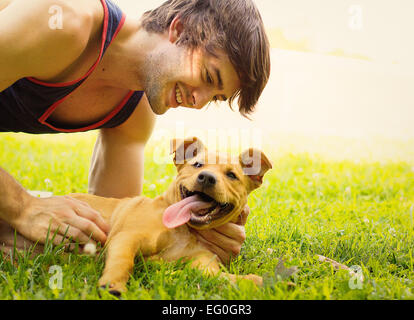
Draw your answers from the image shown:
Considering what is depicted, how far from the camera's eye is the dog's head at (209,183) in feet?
8.40

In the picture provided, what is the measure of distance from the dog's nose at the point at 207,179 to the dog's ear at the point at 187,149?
0.39m

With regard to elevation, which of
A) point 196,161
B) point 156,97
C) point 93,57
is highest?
point 93,57

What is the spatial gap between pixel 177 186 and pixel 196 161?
0.64 feet

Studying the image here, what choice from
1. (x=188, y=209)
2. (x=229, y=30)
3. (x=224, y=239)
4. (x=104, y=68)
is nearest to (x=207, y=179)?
(x=188, y=209)

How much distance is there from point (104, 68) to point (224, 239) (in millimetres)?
1454

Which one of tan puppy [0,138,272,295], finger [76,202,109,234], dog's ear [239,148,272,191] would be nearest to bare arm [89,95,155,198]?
tan puppy [0,138,272,295]

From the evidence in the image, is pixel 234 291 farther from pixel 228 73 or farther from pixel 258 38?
pixel 258 38

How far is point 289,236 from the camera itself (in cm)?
319

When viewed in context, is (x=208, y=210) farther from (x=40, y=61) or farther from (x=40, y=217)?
(x=40, y=61)

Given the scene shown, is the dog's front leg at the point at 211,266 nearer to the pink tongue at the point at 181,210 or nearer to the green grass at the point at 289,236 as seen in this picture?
the green grass at the point at 289,236

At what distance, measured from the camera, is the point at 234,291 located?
Result: 2.07 meters

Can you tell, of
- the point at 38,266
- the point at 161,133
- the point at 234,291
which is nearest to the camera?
the point at 234,291

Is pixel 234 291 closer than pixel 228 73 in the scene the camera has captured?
Yes

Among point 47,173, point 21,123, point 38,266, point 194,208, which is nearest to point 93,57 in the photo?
point 21,123
